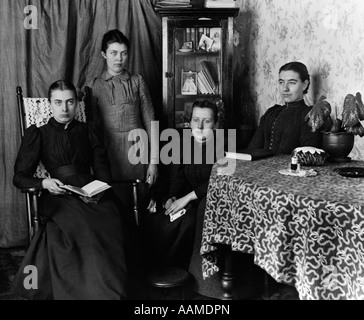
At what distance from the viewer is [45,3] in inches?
138

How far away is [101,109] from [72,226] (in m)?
1.10

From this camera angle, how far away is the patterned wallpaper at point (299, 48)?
105 inches

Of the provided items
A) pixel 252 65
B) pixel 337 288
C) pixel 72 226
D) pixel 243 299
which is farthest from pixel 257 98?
pixel 337 288

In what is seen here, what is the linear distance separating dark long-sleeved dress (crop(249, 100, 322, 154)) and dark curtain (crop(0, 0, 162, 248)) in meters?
1.36

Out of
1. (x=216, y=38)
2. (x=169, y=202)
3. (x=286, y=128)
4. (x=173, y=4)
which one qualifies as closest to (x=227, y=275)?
(x=169, y=202)

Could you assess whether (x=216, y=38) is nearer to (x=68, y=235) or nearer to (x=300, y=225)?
(x=68, y=235)

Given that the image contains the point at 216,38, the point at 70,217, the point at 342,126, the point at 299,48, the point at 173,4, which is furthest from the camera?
the point at 216,38

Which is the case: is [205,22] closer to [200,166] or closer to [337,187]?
[200,166]

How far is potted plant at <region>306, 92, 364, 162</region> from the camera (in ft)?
7.38

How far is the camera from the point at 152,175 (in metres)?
3.32

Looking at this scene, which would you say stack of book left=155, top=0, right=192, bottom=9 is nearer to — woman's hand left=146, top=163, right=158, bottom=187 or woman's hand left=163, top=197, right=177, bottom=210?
woman's hand left=146, top=163, right=158, bottom=187

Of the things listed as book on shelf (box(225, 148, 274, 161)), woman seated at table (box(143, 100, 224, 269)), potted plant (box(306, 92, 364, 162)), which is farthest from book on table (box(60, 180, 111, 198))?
potted plant (box(306, 92, 364, 162))

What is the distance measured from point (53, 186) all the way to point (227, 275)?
1088mm

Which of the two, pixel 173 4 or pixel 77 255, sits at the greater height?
pixel 173 4
